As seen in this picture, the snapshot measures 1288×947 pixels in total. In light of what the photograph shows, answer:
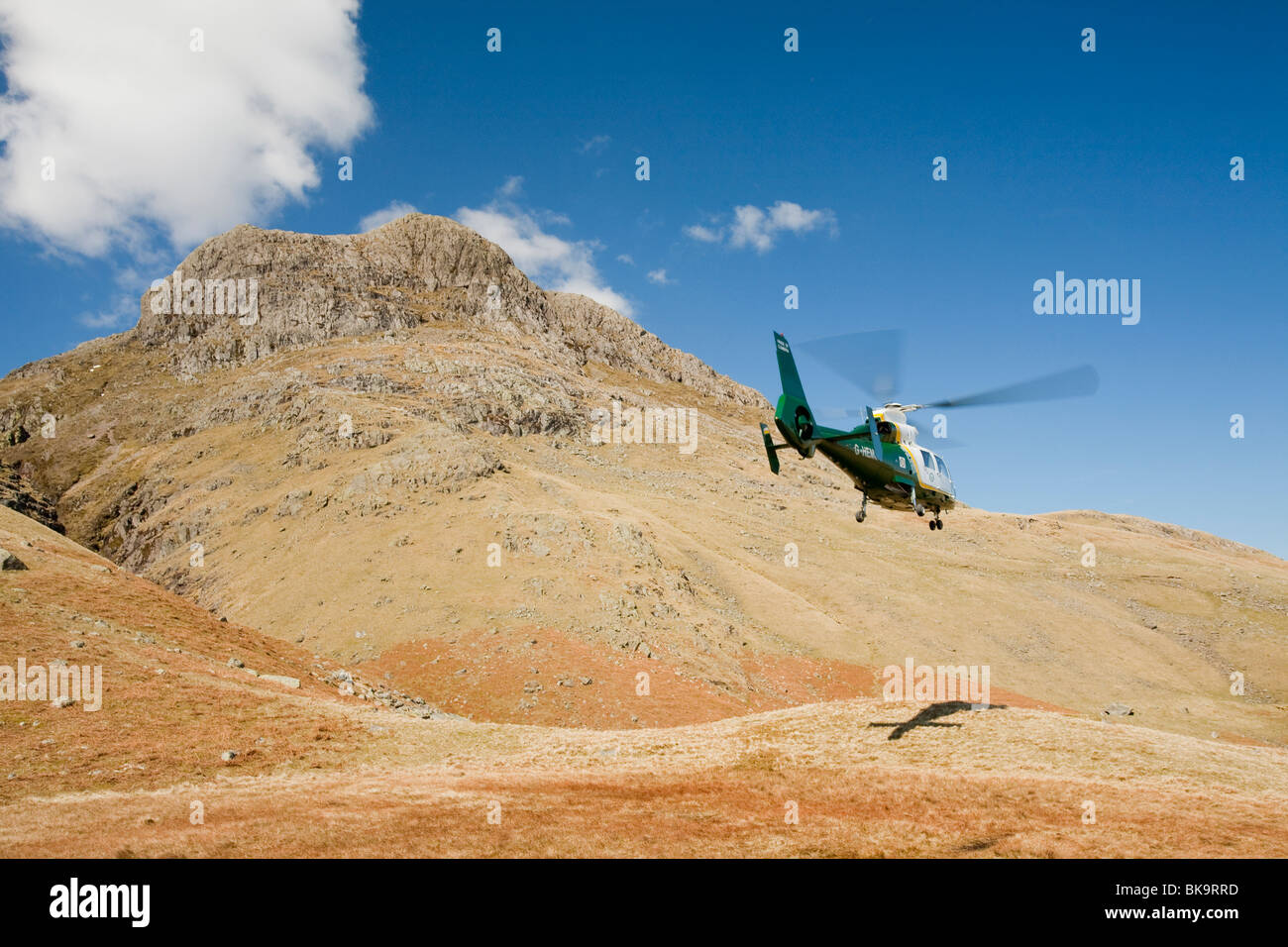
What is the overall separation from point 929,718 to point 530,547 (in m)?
40.6

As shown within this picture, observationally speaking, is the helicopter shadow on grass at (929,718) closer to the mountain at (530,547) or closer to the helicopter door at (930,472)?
the helicopter door at (930,472)

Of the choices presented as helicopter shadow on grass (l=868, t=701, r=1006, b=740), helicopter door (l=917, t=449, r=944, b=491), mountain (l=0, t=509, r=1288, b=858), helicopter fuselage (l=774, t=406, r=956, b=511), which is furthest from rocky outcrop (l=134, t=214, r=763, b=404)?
helicopter shadow on grass (l=868, t=701, r=1006, b=740)

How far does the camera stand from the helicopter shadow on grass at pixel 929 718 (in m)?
30.8

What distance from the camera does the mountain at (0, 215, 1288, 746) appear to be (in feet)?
186

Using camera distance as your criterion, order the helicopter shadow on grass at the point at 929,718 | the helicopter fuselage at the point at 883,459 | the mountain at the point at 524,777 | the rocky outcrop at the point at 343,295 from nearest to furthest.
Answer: the mountain at the point at 524,777 < the helicopter fuselage at the point at 883,459 < the helicopter shadow on grass at the point at 929,718 < the rocky outcrop at the point at 343,295

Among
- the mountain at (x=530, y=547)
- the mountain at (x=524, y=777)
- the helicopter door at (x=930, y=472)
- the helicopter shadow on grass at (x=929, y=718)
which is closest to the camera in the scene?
the mountain at (x=524, y=777)

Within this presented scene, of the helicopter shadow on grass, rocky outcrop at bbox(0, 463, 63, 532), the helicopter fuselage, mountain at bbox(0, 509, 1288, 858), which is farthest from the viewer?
rocky outcrop at bbox(0, 463, 63, 532)

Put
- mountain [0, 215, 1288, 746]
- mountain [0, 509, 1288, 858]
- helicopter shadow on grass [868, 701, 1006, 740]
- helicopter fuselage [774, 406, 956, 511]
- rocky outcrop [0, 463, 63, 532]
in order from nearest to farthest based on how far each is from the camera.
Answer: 1. mountain [0, 509, 1288, 858]
2. helicopter fuselage [774, 406, 956, 511]
3. helicopter shadow on grass [868, 701, 1006, 740]
4. mountain [0, 215, 1288, 746]
5. rocky outcrop [0, 463, 63, 532]

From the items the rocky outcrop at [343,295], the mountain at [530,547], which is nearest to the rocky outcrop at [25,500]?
the mountain at [530,547]

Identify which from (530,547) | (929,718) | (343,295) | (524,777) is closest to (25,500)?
(343,295)

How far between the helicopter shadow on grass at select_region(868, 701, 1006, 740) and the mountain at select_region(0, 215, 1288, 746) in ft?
61.8

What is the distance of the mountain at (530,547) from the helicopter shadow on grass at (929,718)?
18832mm

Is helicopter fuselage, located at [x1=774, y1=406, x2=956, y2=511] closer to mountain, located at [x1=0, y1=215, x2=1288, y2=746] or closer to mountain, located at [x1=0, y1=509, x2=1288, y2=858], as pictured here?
mountain, located at [x1=0, y1=509, x2=1288, y2=858]

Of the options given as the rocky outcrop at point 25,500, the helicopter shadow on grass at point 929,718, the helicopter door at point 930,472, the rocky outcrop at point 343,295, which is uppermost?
the rocky outcrop at point 343,295
